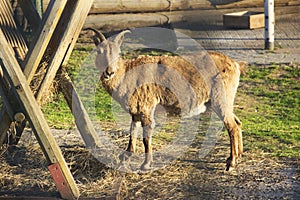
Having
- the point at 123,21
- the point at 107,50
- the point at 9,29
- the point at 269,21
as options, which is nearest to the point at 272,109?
the point at 269,21

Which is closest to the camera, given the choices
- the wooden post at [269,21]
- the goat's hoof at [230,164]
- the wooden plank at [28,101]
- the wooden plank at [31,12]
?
the wooden plank at [28,101]

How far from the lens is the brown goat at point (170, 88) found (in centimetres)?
855

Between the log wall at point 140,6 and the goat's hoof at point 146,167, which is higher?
the goat's hoof at point 146,167

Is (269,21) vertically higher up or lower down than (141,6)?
higher up

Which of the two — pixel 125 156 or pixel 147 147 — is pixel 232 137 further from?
pixel 125 156

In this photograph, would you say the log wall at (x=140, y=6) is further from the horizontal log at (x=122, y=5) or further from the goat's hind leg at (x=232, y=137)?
the goat's hind leg at (x=232, y=137)

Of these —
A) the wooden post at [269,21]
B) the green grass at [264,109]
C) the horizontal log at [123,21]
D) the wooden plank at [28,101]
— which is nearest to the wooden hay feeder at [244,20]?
the horizontal log at [123,21]

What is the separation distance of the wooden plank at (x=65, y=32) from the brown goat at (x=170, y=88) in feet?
3.12

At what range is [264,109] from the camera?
1114 centimetres

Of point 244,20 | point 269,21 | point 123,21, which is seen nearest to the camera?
point 269,21

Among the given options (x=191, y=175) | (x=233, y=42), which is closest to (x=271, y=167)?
(x=191, y=175)

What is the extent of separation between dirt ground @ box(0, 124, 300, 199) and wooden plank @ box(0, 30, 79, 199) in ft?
1.83

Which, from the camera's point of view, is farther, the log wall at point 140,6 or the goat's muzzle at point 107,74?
the log wall at point 140,6

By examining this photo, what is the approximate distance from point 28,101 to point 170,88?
234cm
